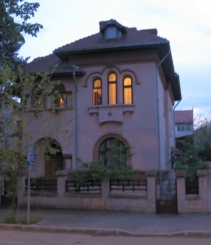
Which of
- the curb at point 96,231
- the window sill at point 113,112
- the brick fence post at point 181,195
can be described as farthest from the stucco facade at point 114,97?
the curb at point 96,231

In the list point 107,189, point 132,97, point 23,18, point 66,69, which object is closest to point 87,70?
point 66,69

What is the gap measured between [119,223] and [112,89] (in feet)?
31.4

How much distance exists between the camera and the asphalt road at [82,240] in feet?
Result: 33.7

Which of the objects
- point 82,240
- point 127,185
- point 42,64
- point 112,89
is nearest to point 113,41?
point 112,89

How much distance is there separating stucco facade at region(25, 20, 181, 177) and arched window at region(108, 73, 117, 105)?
2.1 inches

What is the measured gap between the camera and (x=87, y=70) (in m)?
21.5

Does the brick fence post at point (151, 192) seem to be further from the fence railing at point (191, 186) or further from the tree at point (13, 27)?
the tree at point (13, 27)

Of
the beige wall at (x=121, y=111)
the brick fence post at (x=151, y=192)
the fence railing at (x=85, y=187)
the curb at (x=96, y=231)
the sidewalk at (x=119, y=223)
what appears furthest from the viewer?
the beige wall at (x=121, y=111)

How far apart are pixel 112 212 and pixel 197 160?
4.84 metres

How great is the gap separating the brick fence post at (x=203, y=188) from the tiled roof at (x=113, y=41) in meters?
7.88

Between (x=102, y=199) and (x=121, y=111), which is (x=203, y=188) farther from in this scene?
(x=121, y=111)

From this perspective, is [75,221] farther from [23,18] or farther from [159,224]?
[23,18]

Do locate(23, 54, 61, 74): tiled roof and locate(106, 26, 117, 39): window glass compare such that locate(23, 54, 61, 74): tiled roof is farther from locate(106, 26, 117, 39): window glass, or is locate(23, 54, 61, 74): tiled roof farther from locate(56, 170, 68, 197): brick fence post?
locate(56, 170, 68, 197): brick fence post

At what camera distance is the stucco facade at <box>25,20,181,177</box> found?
20406mm
